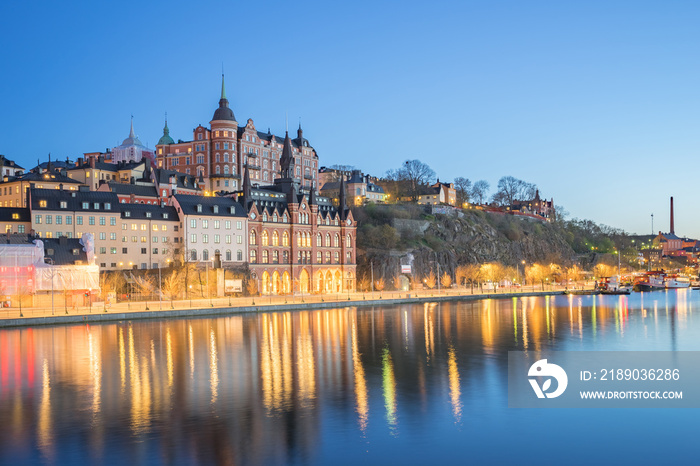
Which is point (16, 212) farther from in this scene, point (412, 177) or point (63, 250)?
point (412, 177)

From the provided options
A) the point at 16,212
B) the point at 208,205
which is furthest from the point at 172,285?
the point at 16,212

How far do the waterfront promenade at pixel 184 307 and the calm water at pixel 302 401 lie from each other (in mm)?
3400

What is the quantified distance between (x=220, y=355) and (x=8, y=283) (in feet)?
122

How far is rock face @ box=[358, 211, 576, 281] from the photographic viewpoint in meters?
114

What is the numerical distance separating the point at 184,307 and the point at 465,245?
69062mm

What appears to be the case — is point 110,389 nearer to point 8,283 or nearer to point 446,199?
point 8,283

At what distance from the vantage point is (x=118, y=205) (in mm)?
87625

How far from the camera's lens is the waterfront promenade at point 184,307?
61375mm

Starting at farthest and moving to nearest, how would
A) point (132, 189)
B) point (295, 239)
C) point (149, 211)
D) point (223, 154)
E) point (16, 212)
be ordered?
point (223, 154), point (295, 239), point (132, 189), point (149, 211), point (16, 212)

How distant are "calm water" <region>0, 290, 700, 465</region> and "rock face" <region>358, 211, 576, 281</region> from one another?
181ft

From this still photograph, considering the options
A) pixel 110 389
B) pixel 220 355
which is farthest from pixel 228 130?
pixel 110 389

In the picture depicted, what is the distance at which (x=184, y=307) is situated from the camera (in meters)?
71.4

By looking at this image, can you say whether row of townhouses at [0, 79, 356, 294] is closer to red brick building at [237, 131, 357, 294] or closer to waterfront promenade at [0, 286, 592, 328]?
red brick building at [237, 131, 357, 294]

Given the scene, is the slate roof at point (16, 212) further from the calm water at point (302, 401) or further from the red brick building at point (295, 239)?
the calm water at point (302, 401)
